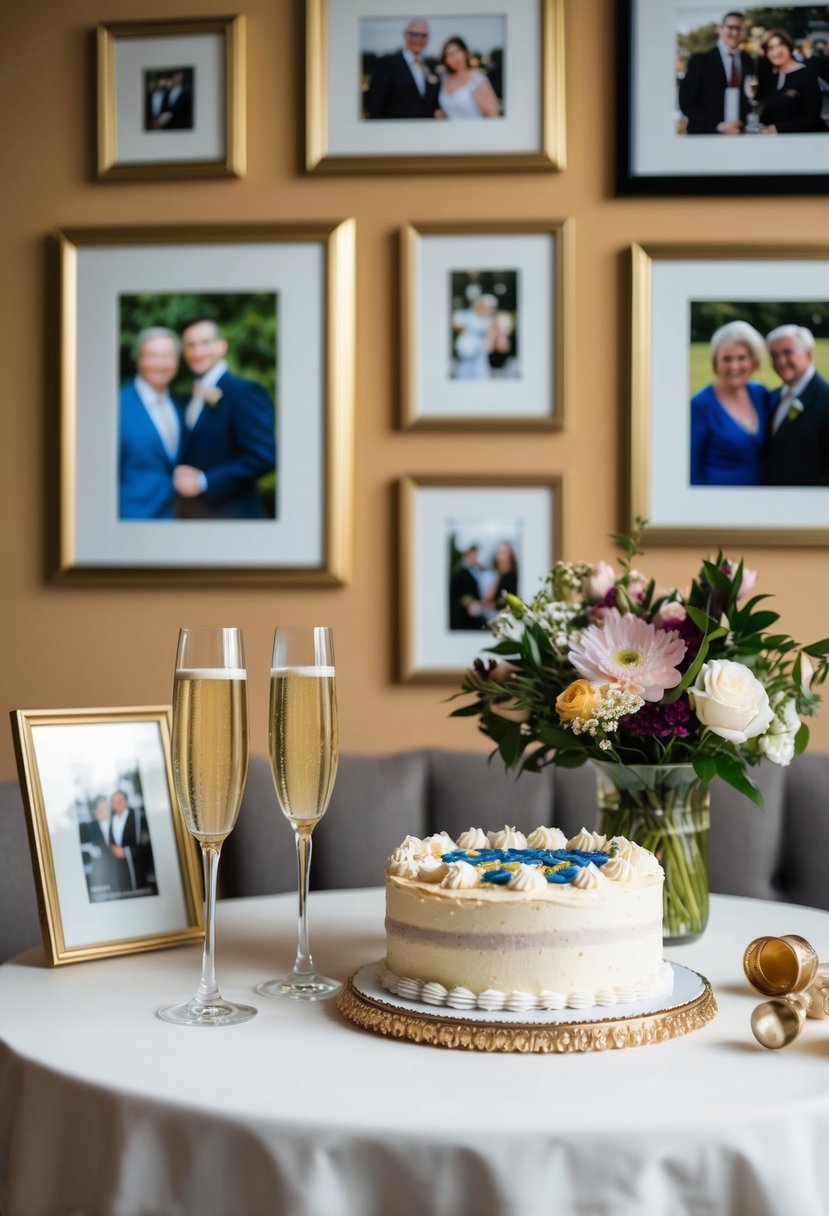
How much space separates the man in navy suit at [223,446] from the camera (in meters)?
2.84

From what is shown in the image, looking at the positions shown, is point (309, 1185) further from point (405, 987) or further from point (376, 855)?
point (376, 855)

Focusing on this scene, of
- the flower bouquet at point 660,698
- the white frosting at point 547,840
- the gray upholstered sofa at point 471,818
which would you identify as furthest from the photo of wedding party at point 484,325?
the white frosting at point 547,840

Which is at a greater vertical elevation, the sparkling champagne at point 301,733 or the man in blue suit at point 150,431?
the man in blue suit at point 150,431

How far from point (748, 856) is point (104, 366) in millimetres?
1784

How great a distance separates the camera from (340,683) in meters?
2.86

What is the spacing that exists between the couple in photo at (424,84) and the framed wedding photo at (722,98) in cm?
33

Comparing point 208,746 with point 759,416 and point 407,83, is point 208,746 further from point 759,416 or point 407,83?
point 407,83

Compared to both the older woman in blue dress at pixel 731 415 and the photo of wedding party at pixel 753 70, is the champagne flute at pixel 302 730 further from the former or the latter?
the photo of wedding party at pixel 753 70

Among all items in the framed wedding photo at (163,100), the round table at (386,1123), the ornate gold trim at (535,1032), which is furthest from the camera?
the framed wedding photo at (163,100)

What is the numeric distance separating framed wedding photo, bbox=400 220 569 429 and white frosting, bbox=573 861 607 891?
1713 mm

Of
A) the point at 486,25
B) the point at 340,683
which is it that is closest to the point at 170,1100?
the point at 340,683

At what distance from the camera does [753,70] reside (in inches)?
109

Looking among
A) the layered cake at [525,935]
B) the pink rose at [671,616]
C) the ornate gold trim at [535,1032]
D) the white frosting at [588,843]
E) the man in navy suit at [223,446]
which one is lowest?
the ornate gold trim at [535,1032]

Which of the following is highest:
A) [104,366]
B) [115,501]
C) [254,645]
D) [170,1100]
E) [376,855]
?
[104,366]
